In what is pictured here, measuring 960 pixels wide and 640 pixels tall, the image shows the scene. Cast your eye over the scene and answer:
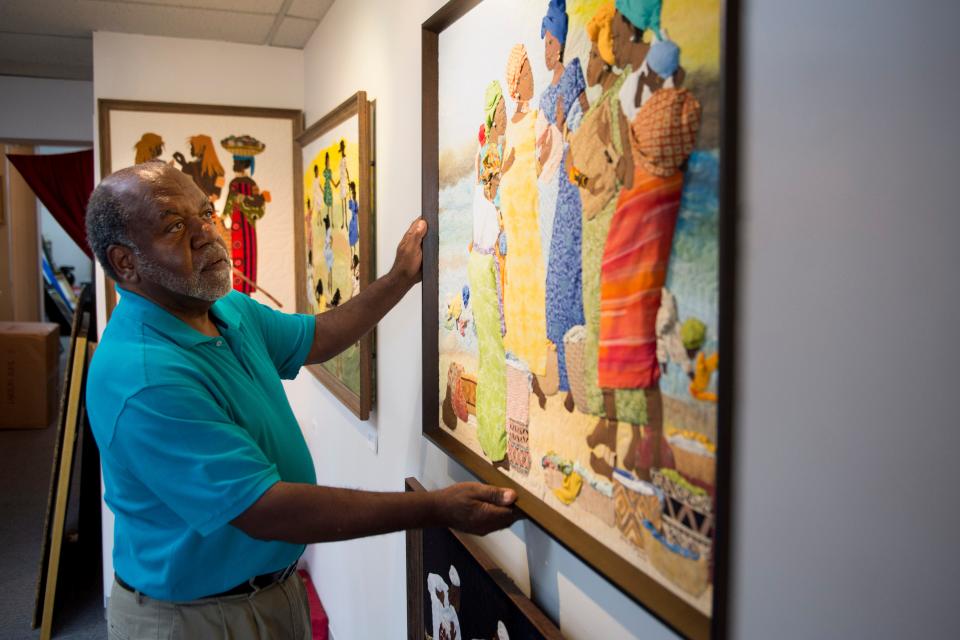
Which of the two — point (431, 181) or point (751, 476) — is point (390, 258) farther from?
point (751, 476)

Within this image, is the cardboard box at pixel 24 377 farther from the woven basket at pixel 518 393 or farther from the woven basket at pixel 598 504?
the woven basket at pixel 598 504

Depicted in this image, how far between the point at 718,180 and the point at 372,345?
5.16 ft

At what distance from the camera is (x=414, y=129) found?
180cm

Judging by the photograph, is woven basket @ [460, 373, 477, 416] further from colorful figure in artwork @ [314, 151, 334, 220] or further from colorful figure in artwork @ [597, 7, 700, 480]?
colorful figure in artwork @ [314, 151, 334, 220]

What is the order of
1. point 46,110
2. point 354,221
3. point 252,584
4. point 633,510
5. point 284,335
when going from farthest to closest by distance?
1. point 46,110
2. point 354,221
3. point 284,335
4. point 252,584
5. point 633,510

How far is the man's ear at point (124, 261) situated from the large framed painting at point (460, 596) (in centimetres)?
76

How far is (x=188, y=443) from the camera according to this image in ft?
4.11

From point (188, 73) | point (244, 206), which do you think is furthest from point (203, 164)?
point (188, 73)

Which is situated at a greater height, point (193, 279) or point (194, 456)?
point (193, 279)

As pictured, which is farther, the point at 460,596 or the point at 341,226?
the point at 341,226

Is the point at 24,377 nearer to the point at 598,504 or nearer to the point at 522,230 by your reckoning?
the point at 522,230

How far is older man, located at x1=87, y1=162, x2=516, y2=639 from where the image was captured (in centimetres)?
123

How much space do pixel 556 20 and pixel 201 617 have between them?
4.48 ft

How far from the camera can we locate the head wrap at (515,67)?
3.74ft
